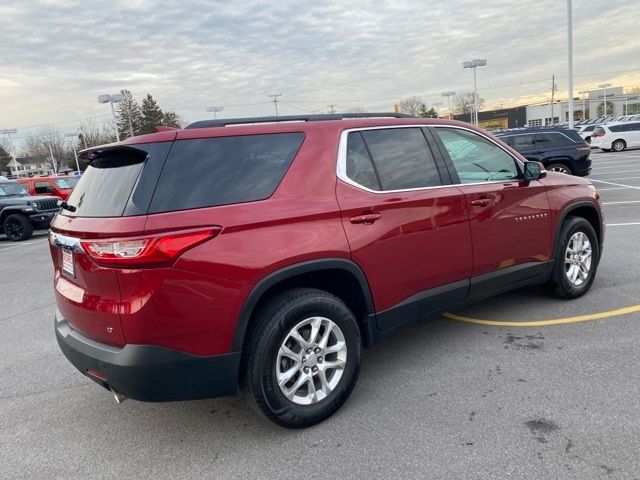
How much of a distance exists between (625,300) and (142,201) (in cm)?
453

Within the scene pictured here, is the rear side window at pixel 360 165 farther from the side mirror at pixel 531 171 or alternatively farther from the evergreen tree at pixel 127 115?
the evergreen tree at pixel 127 115

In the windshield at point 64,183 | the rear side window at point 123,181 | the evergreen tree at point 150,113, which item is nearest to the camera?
the rear side window at point 123,181

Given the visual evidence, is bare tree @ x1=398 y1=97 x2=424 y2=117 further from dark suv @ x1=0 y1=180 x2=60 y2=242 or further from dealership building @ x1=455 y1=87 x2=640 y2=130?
dark suv @ x1=0 y1=180 x2=60 y2=242

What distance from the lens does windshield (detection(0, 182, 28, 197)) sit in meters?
15.1

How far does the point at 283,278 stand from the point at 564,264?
315 centimetres

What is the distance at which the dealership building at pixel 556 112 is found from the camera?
298 feet

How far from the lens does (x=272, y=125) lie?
3.16 metres

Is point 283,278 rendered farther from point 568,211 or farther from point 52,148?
point 52,148

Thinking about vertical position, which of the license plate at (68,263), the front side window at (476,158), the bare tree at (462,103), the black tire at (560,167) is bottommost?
the black tire at (560,167)

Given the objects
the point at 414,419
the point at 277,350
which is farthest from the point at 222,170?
the point at 414,419

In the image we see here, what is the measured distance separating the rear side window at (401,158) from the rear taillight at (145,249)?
1441mm

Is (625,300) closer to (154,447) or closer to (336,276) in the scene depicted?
(336,276)

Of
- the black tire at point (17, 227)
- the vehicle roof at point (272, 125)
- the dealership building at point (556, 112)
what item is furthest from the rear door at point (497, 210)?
the dealership building at point (556, 112)

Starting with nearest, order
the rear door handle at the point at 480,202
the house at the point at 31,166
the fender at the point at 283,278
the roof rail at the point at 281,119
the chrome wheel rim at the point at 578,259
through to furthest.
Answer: the fender at the point at 283,278 → the roof rail at the point at 281,119 → the rear door handle at the point at 480,202 → the chrome wheel rim at the point at 578,259 → the house at the point at 31,166
